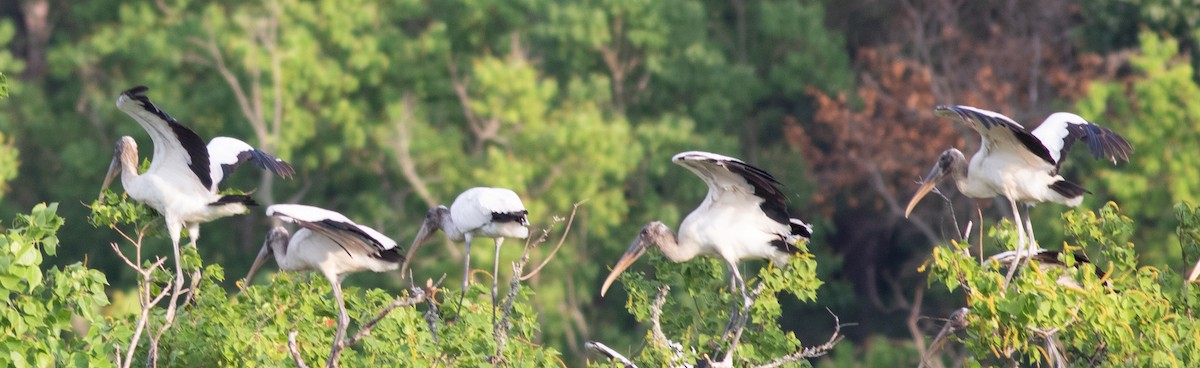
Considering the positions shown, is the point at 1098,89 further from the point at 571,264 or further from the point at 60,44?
the point at 60,44

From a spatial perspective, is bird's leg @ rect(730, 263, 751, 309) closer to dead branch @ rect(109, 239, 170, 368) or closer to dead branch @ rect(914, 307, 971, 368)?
→ dead branch @ rect(914, 307, 971, 368)

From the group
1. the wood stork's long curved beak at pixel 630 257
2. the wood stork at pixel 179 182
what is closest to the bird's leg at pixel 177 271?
the wood stork at pixel 179 182

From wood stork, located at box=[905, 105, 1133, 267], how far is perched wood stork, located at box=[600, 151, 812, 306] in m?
0.80

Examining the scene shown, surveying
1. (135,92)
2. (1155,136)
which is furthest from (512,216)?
(1155,136)

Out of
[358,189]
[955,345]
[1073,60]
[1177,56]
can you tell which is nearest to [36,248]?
[955,345]

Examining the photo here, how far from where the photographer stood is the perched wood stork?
11891mm

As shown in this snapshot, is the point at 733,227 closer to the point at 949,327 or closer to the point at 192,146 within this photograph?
the point at 949,327

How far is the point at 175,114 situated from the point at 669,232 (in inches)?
831

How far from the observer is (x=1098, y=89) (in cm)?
2550

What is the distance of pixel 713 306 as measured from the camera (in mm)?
11641

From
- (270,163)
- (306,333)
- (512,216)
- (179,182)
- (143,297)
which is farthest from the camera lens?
(270,163)

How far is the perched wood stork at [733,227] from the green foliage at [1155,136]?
45.5 ft

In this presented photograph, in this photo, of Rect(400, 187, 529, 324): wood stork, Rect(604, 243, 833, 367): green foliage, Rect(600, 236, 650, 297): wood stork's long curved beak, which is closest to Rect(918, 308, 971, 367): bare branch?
Rect(604, 243, 833, 367): green foliage

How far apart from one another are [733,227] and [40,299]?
13.7ft
